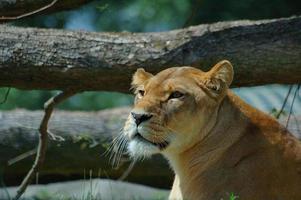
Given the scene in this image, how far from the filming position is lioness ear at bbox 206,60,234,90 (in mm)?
5957

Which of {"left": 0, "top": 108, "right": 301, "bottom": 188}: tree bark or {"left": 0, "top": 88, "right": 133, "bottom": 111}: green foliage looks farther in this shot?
{"left": 0, "top": 88, "right": 133, "bottom": 111}: green foliage

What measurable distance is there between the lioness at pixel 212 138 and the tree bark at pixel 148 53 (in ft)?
1.72

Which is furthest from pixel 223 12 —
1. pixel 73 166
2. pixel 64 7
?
pixel 64 7

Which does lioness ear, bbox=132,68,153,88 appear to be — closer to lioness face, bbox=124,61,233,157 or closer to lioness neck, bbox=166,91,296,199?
lioness face, bbox=124,61,233,157

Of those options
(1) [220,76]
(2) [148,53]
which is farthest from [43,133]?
(1) [220,76]

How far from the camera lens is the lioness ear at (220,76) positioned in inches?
235

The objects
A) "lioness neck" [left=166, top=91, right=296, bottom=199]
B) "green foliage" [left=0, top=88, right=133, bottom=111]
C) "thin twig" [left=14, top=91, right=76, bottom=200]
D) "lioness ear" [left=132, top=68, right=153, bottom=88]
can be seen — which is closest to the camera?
"lioness neck" [left=166, top=91, right=296, bottom=199]

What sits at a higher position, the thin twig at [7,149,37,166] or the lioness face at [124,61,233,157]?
the lioness face at [124,61,233,157]

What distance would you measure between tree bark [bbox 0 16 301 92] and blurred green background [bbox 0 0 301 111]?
6.98m

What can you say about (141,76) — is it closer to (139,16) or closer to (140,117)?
(140,117)

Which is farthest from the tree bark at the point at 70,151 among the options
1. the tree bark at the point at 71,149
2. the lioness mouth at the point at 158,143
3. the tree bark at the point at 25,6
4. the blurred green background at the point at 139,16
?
the blurred green background at the point at 139,16

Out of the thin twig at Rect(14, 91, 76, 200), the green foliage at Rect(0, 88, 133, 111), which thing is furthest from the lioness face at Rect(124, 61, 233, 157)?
the green foliage at Rect(0, 88, 133, 111)

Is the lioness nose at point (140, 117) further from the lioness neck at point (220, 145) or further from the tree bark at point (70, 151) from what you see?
the tree bark at point (70, 151)

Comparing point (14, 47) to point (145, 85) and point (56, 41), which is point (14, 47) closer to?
point (56, 41)
